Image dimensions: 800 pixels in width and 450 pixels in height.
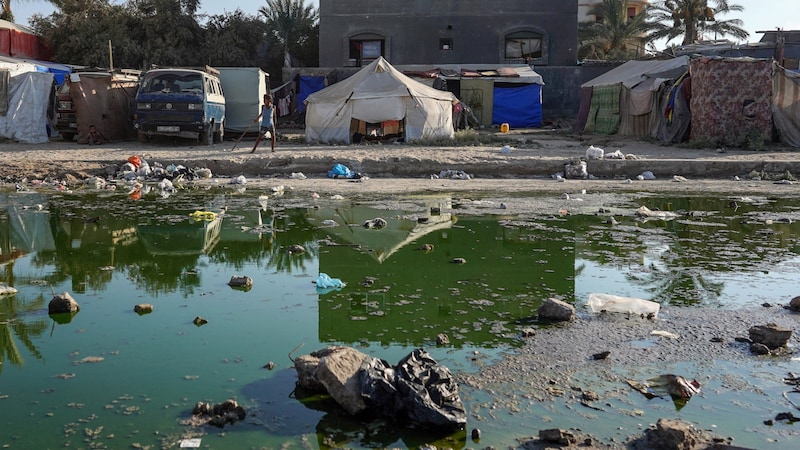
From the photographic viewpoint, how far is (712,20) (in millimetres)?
37188

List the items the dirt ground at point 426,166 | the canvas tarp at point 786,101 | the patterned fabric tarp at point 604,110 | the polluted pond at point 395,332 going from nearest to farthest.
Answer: the polluted pond at point 395,332, the dirt ground at point 426,166, the canvas tarp at point 786,101, the patterned fabric tarp at point 604,110

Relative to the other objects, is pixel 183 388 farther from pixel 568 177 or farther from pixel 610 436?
pixel 568 177

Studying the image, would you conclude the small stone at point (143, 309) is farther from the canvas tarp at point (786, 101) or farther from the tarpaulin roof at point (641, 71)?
the tarpaulin roof at point (641, 71)

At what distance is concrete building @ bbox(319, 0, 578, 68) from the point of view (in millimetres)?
28359

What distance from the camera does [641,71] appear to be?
2148cm

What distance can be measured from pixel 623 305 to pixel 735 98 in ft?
43.5

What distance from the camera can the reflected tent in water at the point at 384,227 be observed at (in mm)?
6980

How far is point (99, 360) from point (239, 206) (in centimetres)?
565

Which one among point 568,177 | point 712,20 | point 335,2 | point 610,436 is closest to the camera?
point 610,436

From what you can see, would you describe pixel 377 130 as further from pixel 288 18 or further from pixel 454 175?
pixel 288 18

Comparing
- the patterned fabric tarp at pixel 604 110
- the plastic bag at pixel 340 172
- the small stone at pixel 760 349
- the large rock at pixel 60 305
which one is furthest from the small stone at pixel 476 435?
the patterned fabric tarp at pixel 604 110

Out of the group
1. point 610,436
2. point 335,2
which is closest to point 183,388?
point 610,436

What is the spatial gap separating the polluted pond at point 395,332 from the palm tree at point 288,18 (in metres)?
26.3

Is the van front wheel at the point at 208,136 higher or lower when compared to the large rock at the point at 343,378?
higher
